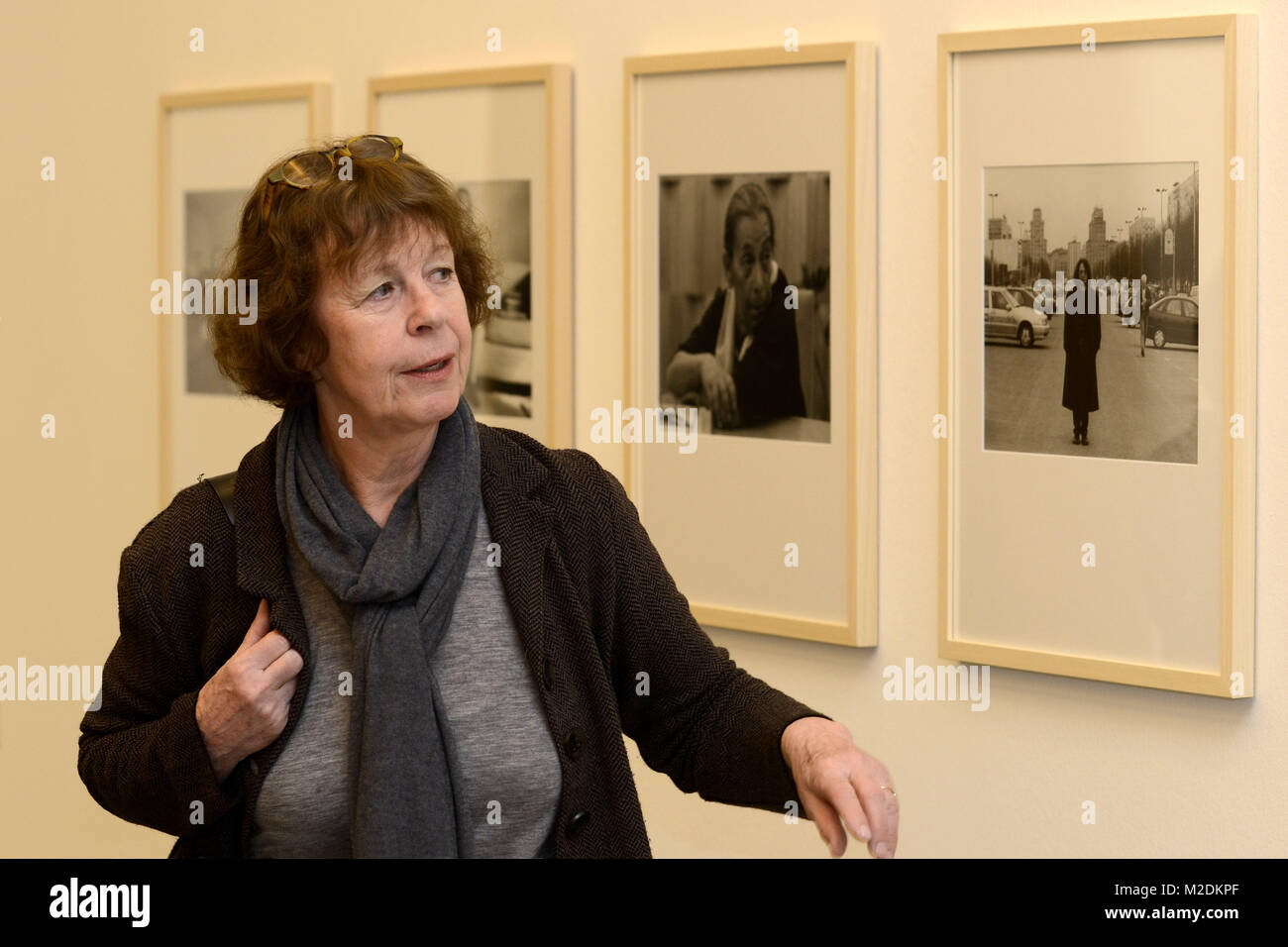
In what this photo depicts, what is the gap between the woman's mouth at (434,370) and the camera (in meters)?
1.86

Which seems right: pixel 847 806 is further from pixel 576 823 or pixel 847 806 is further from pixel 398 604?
pixel 398 604

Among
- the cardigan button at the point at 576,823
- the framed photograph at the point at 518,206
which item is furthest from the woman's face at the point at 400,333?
the framed photograph at the point at 518,206

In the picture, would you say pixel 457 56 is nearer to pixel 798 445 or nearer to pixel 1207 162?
pixel 798 445

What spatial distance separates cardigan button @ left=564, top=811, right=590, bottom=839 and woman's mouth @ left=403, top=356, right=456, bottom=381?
0.51m

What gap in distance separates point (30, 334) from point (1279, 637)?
312cm

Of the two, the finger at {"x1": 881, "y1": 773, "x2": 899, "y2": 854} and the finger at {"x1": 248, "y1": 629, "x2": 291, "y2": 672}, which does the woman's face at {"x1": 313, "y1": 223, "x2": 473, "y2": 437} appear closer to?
the finger at {"x1": 248, "y1": 629, "x2": 291, "y2": 672}

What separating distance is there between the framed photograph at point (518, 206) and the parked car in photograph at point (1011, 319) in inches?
36.4

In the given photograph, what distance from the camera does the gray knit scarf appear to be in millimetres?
1779

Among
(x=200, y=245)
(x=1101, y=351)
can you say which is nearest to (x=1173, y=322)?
(x=1101, y=351)

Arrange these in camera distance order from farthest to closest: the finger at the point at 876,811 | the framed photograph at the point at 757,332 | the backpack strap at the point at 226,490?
the framed photograph at the point at 757,332, the backpack strap at the point at 226,490, the finger at the point at 876,811

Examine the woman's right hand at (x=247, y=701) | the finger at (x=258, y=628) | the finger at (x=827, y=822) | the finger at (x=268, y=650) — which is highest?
the finger at (x=258, y=628)

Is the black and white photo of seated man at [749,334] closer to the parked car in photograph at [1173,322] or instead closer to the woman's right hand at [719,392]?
the woman's right hand at [719,392]

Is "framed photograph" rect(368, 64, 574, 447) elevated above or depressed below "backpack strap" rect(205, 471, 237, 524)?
above

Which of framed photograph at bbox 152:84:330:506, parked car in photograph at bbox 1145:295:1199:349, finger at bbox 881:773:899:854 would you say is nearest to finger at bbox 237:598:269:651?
finger at bbox 881:773:899:854
